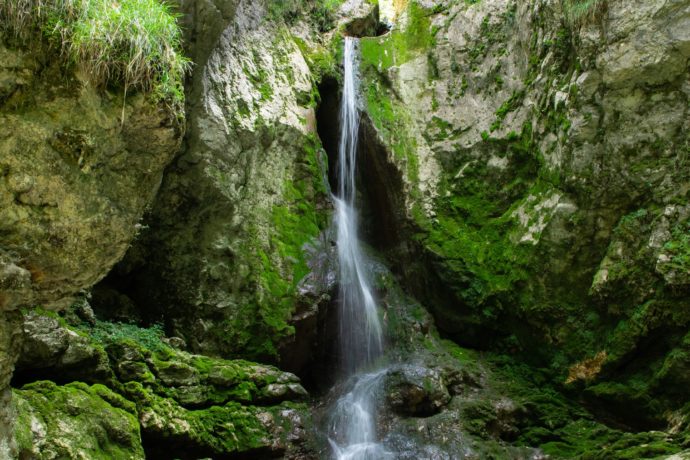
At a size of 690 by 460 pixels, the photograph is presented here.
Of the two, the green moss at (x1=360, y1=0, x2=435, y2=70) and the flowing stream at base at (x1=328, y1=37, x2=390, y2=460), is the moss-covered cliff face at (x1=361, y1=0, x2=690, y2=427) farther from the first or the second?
the flowing stream at base at (x1=328, y1=37, x2=390, y2=460)

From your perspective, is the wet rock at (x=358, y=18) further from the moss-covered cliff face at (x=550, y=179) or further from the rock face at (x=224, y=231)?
the rock face at (x=224, y=231)

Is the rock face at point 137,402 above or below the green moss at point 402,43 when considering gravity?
below

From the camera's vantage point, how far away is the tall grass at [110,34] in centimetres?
448

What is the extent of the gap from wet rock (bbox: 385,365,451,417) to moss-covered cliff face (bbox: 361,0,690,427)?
1857 millimetres

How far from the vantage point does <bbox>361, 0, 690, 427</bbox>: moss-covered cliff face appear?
6938mm

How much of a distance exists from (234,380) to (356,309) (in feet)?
9.93

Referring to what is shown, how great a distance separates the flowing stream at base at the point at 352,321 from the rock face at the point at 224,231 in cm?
113

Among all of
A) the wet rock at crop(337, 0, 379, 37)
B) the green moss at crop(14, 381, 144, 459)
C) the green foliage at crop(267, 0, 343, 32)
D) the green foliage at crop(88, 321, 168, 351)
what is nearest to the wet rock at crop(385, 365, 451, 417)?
the green foliage at crop(88, 321, 168, 351)

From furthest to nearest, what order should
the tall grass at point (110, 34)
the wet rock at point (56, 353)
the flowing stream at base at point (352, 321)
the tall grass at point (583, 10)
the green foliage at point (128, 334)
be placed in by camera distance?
the tall grass at point (583, 10)
the flowing stream at base at point (352, 321)
the green foliage at point (128, 334)
the wet rock at point (56, 353)
the tall grass at point (110, 34)

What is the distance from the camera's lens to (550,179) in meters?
8.55

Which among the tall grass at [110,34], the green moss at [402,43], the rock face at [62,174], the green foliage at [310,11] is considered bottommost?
the rock face at [62,174]

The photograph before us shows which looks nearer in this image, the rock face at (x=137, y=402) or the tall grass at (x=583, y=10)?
the rock face at (x=137, y=402)

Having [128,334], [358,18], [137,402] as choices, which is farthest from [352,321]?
[358,18]

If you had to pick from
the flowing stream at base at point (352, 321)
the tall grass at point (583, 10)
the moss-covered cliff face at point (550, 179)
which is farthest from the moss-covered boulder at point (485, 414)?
the tall grass at point (583, 10)
